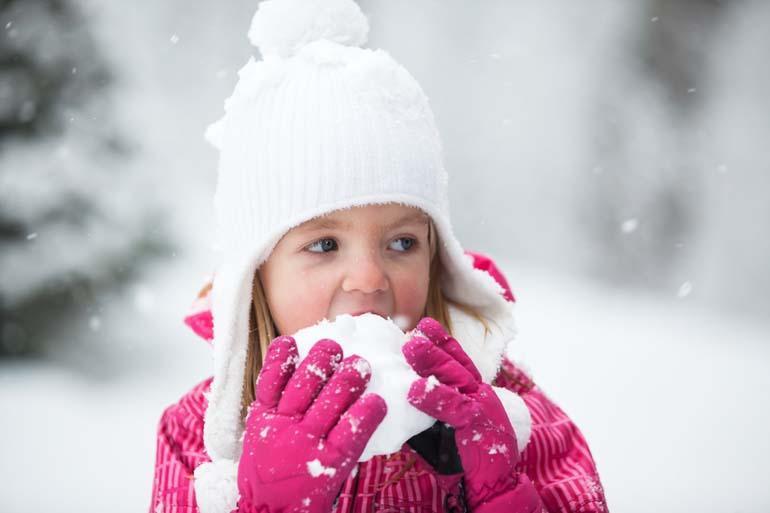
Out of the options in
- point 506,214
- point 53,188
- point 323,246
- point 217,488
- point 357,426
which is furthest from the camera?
point 506,214

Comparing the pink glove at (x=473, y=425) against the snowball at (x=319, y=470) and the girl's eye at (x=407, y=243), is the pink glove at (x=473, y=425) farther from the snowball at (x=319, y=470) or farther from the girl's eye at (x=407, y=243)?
the girl's eye at (x=407, y=243)

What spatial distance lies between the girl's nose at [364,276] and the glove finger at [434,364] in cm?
23

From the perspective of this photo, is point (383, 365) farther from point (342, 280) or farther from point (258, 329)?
point (258, 329)

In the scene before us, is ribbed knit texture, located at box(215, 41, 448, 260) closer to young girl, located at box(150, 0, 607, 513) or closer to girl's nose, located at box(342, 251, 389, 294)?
young girl, located at box(150, 0, 607, 513)

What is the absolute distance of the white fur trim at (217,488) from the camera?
1.32m

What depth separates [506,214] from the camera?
6102 mm

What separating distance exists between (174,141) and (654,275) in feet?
A: 13.3

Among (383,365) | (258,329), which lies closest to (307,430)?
(383,365)

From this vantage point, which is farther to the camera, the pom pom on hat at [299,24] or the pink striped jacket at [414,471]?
the pom pom on hat at [299,24]

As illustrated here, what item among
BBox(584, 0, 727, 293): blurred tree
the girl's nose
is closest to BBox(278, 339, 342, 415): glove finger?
the girl's nose

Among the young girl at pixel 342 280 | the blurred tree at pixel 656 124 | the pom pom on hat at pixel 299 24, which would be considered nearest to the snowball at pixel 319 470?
the young girl at pixel 342 280

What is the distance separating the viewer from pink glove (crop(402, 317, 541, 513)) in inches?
43.5

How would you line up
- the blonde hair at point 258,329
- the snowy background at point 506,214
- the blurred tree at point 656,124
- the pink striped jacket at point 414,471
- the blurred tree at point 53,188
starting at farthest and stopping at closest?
1. the blurred tree at point 656,124
2. the blurred tree at point 53,188
3. the snowy background at point 506,214
4. the blonde hair at point 258,329
5. the pink striped jacket at point 414,471

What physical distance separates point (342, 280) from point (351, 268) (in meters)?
0.03
